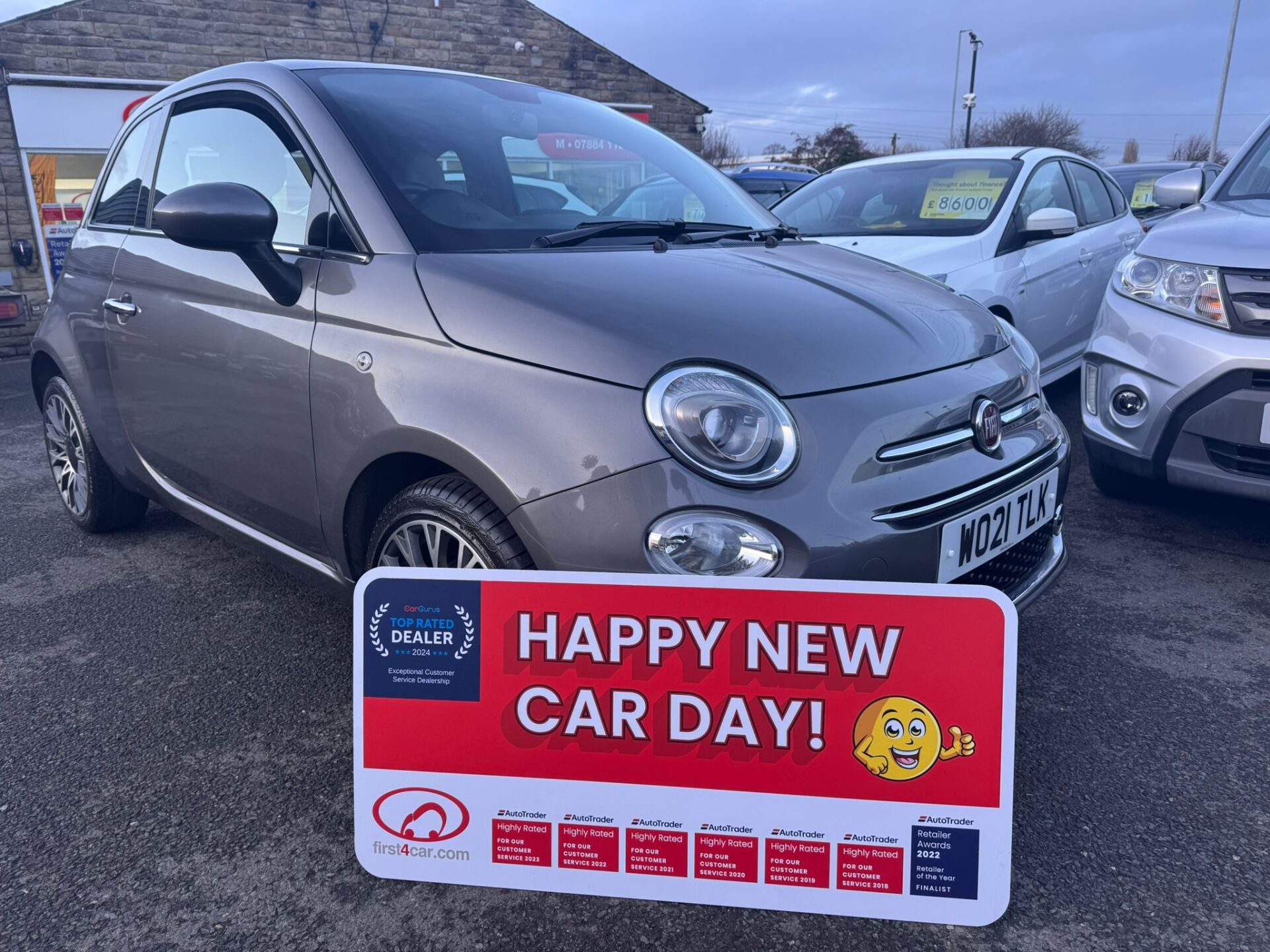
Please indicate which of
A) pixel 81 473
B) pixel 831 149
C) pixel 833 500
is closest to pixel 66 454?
pixel 81 473

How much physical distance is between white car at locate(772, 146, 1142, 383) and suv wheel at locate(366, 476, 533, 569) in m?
3.09

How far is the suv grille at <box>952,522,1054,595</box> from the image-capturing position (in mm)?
2086

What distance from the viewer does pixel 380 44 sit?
42.1 feet

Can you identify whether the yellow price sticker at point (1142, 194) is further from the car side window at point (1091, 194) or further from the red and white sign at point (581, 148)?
the red and white sign at point (581, 148)

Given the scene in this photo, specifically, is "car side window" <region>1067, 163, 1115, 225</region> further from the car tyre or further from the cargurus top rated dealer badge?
the cargurus top rated dealer badge

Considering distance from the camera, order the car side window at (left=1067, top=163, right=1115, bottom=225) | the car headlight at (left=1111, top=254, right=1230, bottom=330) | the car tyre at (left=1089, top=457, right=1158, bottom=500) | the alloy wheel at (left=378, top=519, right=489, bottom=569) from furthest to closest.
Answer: the car side window at (left=1067, top=163, right=1115, bottom=225) < the car tyre at (left=1089, top=457, right=1158, bottom=500) < the car headlight at (left=1111, top=254, right=1230, bottom=330) < the alloy wheel at (left=378, top=519, right=489, bottom=569)

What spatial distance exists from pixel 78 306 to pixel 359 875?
2375 millimetres

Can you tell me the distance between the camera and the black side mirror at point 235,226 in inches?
88.8

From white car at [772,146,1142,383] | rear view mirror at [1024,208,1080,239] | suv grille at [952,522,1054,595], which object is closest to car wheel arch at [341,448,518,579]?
suv grille at [952,522,1054,595]

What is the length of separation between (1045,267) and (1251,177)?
3.26 feet

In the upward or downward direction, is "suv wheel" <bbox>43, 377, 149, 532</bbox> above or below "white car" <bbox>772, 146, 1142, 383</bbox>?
below

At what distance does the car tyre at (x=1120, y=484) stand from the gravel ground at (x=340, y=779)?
0.45 metres

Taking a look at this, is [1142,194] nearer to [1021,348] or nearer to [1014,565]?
[1021,348]

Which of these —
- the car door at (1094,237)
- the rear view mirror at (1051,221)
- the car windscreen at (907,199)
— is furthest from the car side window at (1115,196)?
the rear view mirror at (1051,221)
